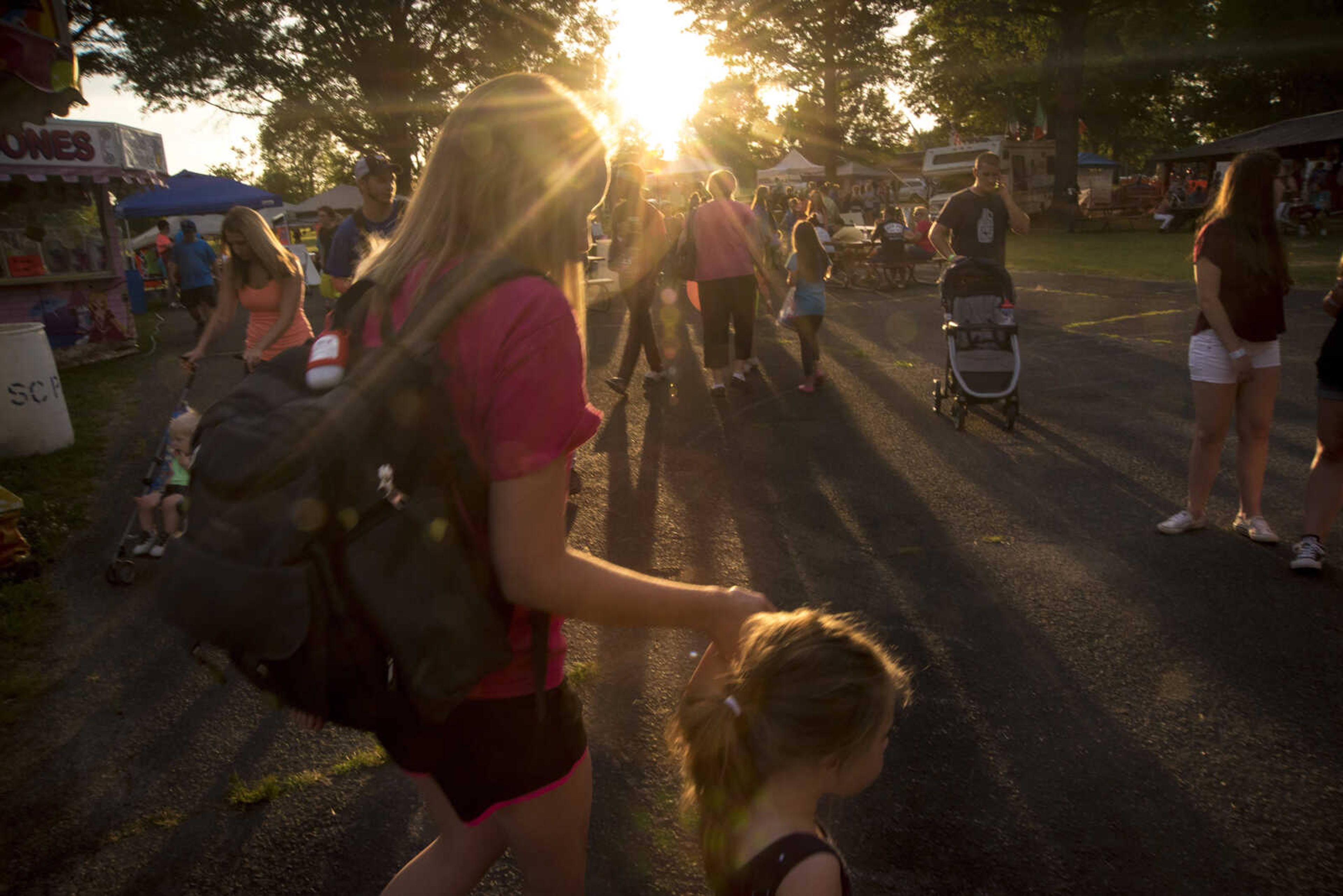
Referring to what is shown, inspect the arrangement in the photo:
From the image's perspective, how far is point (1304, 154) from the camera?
31312 mm

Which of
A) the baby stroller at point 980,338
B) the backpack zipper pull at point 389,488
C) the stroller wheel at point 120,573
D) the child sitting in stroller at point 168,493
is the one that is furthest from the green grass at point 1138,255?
the backpack zipper pull at point 389,488

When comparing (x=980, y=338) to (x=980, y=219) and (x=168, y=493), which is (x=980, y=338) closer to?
(x=980, y=219)

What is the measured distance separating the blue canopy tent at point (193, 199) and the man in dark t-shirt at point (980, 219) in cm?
2007

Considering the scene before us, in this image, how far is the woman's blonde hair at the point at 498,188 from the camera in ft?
4.66

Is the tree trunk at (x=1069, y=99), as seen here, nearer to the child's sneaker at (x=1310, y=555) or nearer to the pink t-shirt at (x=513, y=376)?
the child's sneaker at (x=1310, y=555)

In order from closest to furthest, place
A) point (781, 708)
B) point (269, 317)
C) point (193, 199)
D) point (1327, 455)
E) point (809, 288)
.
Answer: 1. point (781, 708)
2. point (1327, 455)
3. point (269, 317)
4. point (809, 288)
5. point (193, 199)

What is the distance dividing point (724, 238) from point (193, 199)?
812 inches

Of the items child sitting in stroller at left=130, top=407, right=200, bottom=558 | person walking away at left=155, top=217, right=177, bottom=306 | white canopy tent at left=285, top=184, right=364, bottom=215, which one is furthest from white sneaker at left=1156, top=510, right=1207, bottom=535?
white canopy tent at left=285, top=184, right=364, bottom=215

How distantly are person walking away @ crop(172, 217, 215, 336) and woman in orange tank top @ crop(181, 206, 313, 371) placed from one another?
36.7 feet

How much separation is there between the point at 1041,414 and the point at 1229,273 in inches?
128

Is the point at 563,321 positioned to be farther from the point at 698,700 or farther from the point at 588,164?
the point at 698,700

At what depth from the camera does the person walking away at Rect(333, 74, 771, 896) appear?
1.31m

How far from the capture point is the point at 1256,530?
4930mm

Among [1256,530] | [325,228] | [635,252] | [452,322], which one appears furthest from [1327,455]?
[325,228]
